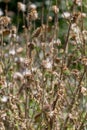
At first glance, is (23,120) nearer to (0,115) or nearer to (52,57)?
(0,115)

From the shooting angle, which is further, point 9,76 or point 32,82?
point 9,76

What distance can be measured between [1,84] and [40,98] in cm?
19

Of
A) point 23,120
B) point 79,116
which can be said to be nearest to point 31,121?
point 23,120

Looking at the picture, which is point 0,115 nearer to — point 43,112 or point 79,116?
point 43,112

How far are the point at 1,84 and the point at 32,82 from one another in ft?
0.49

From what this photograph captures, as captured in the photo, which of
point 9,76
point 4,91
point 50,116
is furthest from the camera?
point 9,76

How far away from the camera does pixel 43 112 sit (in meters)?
2.37

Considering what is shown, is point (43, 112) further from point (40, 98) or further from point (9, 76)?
point (9, 76)

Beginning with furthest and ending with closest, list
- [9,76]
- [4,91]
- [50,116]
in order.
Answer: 1. [9,76]
2. [4,91]
3. [50,116]

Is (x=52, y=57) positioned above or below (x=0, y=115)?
above

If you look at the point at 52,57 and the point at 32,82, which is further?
Result: the point at 52,57

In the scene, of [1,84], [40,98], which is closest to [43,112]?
[40,98]

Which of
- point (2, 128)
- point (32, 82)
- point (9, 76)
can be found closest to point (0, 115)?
point (2, 128)

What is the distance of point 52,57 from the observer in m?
2.56
